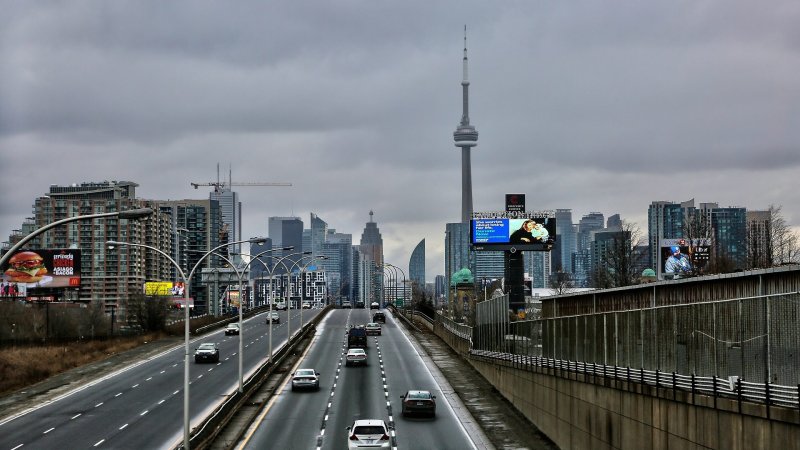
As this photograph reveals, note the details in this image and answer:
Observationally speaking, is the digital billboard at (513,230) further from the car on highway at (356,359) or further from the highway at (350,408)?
the car on highway at (356,359)

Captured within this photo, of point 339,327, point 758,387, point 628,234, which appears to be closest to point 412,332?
point 339,327

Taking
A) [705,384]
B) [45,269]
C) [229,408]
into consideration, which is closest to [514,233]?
[45,269]

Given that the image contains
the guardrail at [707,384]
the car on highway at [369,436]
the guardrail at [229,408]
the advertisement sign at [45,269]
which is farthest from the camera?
the advertisement sign at [45,269]

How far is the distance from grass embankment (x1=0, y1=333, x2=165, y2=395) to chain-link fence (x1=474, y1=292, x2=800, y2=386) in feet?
136

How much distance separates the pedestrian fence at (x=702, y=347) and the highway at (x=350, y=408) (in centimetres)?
728

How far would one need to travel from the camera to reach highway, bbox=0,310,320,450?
44469 millimetres

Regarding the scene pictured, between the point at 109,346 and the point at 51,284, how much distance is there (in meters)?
42.8

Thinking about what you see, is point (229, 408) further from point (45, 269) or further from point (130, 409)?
point (45, 269)

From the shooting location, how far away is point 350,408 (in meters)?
54.6

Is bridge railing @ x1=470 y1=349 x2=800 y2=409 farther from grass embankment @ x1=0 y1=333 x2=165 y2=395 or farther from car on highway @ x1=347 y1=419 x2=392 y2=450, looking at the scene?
grass embankment @ x1=0 y1=333 x2=165 y2=395

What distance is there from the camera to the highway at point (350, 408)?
43.6m

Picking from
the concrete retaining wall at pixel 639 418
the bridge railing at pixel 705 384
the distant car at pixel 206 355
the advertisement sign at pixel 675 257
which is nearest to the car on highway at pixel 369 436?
the concrete retaining wall at pixel 639 418

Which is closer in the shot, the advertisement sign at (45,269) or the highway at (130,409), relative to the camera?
the highway at (130,409)

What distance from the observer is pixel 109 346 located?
318 ft
